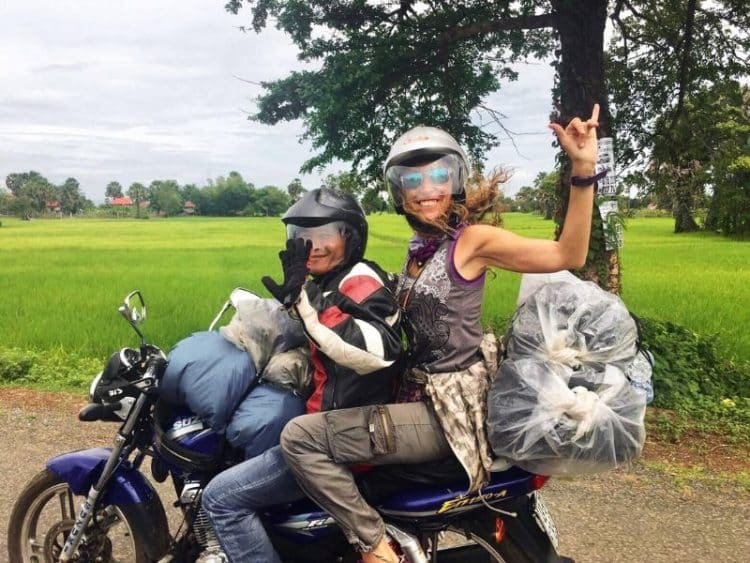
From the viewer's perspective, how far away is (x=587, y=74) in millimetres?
5398

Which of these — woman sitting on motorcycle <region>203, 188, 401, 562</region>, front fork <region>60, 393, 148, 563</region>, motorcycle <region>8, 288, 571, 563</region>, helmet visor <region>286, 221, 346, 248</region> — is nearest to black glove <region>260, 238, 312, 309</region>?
woman sitting on motorcycle <region>203, 188, 401, 562</region>

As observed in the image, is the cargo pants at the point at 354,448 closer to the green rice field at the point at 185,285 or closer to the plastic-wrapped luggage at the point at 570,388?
A: the plastic-wrapped luggage at the point at 570,388

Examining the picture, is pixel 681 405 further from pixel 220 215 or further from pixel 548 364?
pixel 220 215

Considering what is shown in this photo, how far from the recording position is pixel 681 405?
496 cm

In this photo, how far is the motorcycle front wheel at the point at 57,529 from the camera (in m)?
2.42

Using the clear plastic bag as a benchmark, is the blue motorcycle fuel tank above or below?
below

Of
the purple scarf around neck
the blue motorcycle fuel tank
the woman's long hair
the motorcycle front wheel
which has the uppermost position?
the woman's long hair

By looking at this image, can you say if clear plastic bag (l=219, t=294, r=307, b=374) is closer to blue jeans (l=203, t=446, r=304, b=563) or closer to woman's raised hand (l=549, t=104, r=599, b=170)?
blue jeans (l=203, t=446, r=304, b=563)

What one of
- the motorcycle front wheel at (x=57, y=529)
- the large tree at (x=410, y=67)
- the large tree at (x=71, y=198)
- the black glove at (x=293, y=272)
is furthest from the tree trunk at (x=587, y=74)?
the large tree at (x=71, y=198)

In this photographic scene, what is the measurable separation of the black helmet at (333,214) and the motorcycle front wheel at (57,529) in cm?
127

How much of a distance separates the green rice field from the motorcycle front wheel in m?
3.84

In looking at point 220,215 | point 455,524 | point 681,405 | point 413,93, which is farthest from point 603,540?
point 220,215

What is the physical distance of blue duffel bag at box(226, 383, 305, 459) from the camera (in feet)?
6.94

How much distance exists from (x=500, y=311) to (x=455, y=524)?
5728 millimetres
